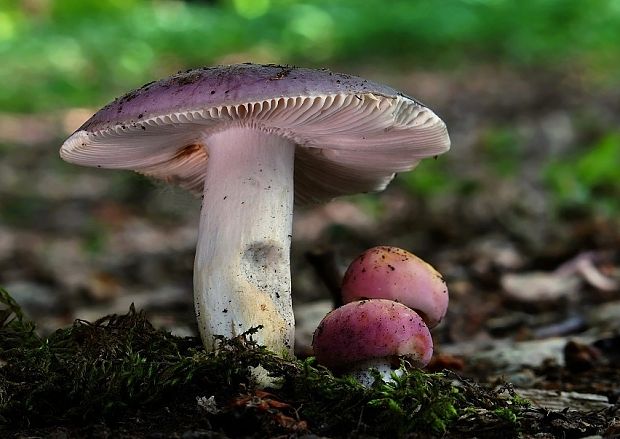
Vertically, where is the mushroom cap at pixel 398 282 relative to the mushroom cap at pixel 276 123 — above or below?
below

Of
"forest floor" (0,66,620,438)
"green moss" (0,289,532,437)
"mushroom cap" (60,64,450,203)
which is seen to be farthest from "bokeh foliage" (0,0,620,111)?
"green moss" (0,289,532,437)

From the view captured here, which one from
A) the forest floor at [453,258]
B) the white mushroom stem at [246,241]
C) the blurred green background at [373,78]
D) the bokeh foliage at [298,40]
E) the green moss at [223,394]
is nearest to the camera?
the green moss at [223,394]

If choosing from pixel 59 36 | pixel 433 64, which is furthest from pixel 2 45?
pixel 433 64

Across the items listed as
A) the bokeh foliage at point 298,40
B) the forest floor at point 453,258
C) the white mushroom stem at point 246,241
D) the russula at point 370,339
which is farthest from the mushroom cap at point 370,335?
the bokeh foliage at point 298,40

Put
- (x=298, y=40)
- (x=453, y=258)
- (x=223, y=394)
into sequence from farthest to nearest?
1. (x=298, y=40)
2. (x=453, y=258)
3. (x=223, y=394)

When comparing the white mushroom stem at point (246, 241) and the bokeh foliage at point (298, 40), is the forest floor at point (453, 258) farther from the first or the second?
the bokeh foliage at point (298, 40)

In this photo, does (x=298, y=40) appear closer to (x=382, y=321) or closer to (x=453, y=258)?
(x=453, y=258)

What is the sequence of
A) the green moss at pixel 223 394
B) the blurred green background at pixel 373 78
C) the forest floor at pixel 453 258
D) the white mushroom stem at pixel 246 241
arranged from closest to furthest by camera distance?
the green moss at pixel 223 394 → the forest floor at pixel 453 258 → the white mushroom stem at pixel 246 241 → the blurred green background at pixel 373 78

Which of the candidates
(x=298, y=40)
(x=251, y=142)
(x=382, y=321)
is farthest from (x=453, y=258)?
(x=298, y=40)
